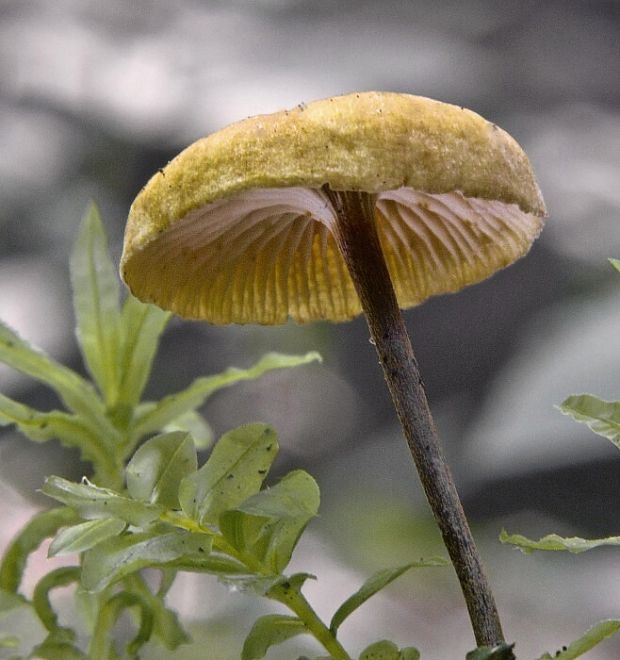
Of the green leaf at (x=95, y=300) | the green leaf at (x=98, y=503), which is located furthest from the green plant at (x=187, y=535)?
the green leaf at (x=95, y=300)

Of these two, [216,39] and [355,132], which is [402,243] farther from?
[216,39]

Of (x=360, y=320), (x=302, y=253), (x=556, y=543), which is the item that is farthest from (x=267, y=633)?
(x=360, y=320)

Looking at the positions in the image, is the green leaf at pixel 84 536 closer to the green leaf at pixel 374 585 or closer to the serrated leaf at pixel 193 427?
the green leaf at pixel 374 585

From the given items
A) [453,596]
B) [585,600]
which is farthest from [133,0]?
[585,600]

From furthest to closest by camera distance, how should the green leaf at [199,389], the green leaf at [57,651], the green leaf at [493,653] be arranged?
the green leaf at [199,389]
the green leaf at [57,651]
the green leaf at [493,653]

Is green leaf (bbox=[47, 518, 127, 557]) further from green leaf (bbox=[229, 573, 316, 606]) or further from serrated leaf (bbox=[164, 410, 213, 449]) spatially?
serrated leaf (bbox=[164, 410, 213, 449])

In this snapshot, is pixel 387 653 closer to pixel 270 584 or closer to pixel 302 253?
pixel 270 584

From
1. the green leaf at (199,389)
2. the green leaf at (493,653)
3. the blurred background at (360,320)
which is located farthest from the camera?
the blurred background at (360,320)
